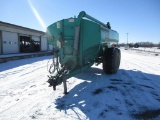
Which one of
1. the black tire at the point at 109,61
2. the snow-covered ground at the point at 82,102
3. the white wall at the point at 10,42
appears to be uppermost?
the white wall at the point at 10,42

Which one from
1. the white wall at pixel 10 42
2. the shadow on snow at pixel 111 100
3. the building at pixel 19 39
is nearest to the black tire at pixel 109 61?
the shadow on snow at pixel 111 100

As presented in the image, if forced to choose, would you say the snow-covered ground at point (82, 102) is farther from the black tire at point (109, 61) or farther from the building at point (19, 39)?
the building at point (19, 39)

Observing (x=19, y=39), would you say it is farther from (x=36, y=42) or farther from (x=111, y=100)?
(x=111, y=100)

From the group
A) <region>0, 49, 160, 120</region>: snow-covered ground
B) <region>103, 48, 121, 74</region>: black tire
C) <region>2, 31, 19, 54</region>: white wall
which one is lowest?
<region>0, 49, 160, 120</region>: snow-covered ground

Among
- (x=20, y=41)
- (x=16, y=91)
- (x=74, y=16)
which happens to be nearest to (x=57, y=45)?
(x=74, y=16)

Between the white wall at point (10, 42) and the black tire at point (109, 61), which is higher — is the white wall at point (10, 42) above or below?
above

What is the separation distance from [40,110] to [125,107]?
204cm

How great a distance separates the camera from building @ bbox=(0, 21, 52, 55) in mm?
20844

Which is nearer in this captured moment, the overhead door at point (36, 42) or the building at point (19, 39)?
the building at point (19, 39)

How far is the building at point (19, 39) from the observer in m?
20.8

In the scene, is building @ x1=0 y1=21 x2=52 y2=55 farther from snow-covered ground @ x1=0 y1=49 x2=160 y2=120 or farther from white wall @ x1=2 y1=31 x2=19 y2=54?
snow-covered ground @ x1=0 y1=49 x2=160 y2=120

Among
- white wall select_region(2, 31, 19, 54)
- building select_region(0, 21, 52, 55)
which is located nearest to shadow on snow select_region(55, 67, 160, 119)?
building select_region(0, 21, 52, 55)

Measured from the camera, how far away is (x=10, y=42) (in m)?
22.4

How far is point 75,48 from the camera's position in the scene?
20.6ft
